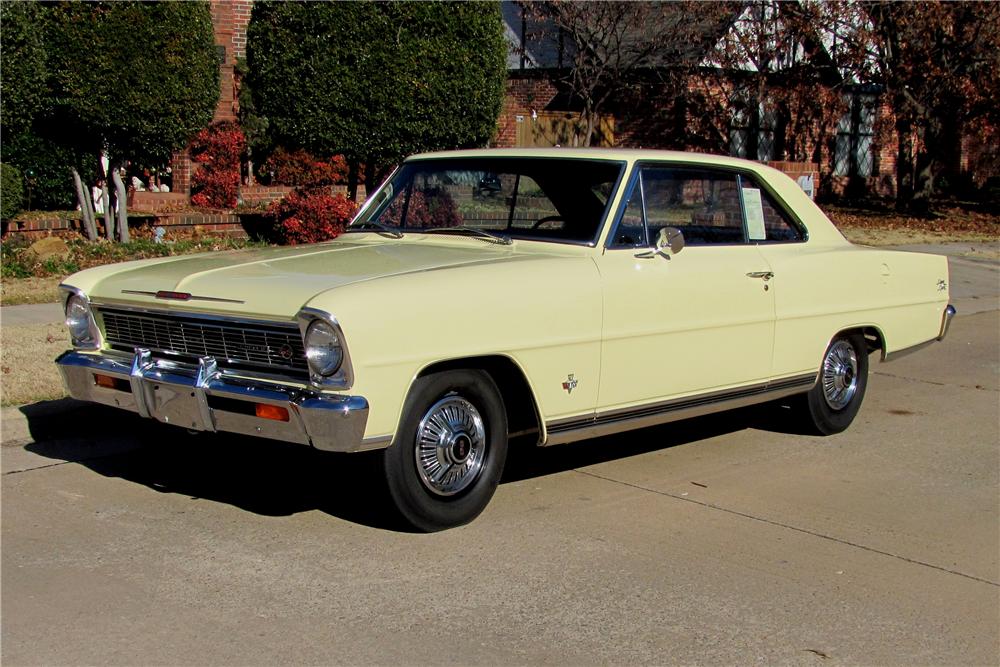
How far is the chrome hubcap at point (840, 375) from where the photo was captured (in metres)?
7.21

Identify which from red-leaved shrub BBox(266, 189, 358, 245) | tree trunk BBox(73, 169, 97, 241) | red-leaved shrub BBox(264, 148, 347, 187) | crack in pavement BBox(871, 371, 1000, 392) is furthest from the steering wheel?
red-leaved shrub BBox(264, 148, 347, 187)

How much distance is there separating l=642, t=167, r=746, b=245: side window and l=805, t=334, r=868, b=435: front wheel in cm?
112

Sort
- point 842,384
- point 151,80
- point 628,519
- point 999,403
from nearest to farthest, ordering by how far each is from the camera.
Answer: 1. point 628,519
2. point 842,384
3. point 999,403
4. point 151,80

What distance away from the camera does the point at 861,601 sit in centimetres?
462

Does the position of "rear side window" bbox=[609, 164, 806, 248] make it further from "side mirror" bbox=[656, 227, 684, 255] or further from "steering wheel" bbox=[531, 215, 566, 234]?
"steering wheel" bbox=[531, 215, 566, 234]

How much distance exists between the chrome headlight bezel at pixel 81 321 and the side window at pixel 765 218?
3.59 m

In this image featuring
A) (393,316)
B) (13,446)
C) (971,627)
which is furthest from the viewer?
(13,446)

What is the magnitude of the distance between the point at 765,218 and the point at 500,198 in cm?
164

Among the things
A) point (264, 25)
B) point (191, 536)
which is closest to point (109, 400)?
point (191, 536)

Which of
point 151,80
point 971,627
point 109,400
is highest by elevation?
point 151,80

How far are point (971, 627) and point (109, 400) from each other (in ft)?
12.6

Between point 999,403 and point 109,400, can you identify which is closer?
point 109,400

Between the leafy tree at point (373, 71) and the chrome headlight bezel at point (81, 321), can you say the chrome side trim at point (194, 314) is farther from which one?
the leafy tree at point (373, 71)

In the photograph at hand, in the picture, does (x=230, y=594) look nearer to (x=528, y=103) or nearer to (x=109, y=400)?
(x=109, y=400)
